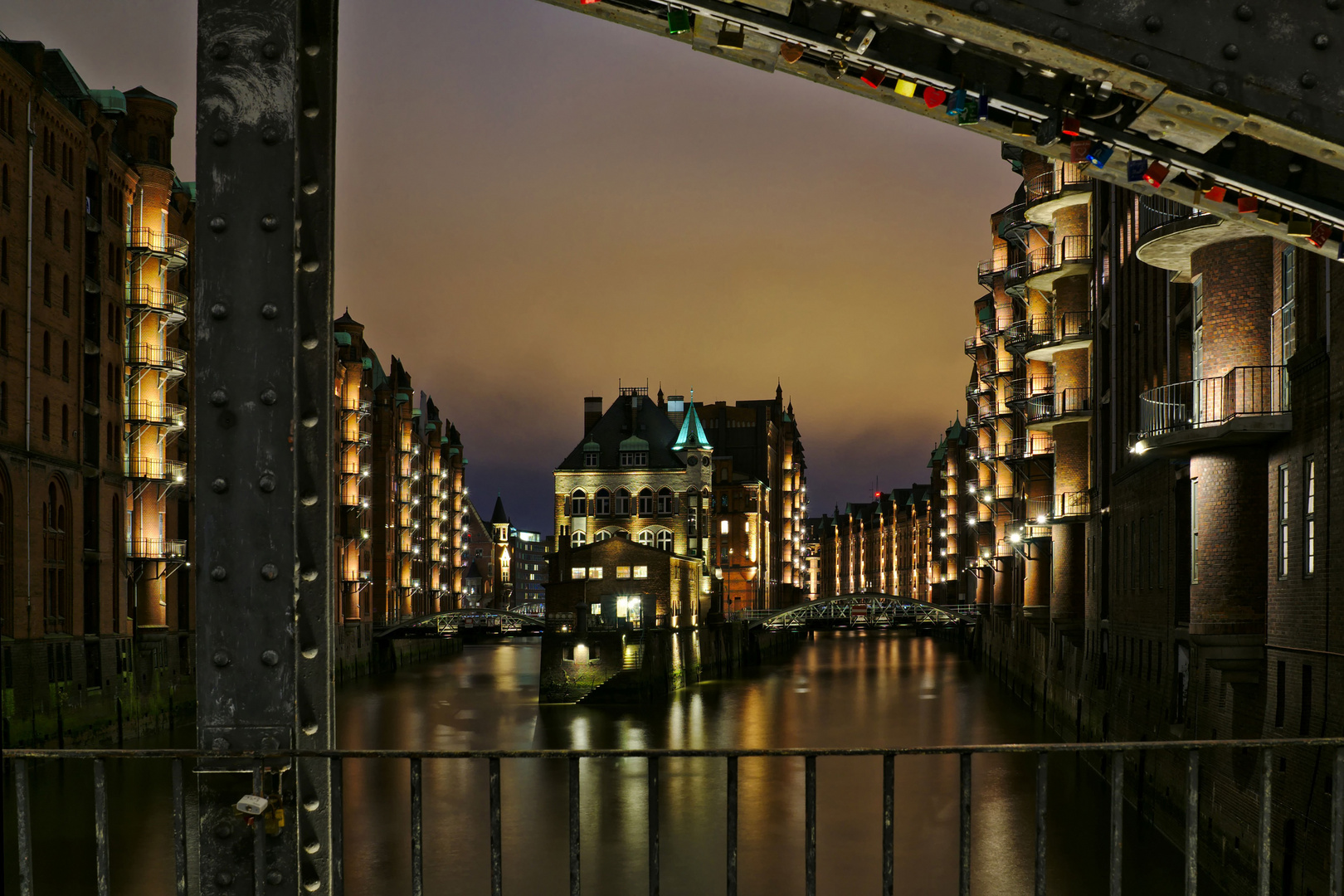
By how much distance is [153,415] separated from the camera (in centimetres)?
4662

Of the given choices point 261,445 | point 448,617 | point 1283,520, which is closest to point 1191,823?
point 261,445

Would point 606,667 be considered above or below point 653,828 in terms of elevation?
below

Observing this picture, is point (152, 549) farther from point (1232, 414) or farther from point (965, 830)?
point (965, 830)

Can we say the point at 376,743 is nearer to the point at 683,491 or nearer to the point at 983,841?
the point at 983,841

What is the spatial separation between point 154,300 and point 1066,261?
29.5 metres

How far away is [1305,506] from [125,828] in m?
25.1

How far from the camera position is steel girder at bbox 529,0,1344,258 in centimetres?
374

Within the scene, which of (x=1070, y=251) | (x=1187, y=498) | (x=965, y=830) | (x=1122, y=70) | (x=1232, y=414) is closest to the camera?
(x=1122, y=70)

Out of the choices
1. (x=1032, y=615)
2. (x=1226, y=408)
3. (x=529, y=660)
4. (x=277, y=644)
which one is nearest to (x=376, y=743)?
(x=1032, y=615)

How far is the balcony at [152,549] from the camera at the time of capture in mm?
45625

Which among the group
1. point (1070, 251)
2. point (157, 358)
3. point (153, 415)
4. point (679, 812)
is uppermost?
point (1070, 251)

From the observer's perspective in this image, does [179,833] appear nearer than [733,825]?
Yes

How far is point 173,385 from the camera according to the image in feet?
162

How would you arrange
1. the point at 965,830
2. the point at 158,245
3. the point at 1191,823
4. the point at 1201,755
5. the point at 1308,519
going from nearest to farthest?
the point at 965,830, the point at 1191,823, the point at 1308,519, the point at 1201,755, the point at 158,245
